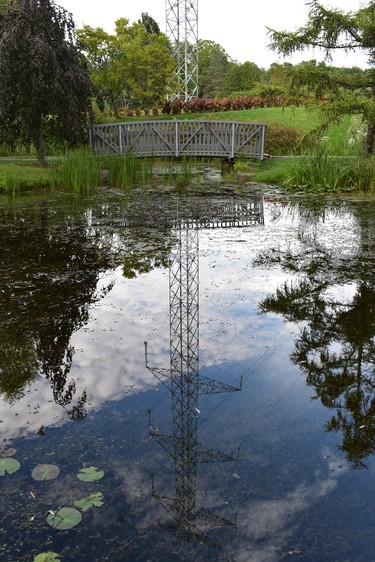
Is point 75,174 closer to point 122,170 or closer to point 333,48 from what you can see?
point 122,170

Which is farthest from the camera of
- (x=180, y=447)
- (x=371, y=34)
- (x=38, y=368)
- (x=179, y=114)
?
(x=179, y=114)

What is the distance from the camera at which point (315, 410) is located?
2711 mm

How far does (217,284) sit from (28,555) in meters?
3.30

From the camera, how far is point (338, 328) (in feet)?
12.3

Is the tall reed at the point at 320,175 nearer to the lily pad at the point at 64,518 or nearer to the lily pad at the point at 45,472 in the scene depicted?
the lily pad at the point at 45,472

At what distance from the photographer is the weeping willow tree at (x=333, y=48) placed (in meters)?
10.2

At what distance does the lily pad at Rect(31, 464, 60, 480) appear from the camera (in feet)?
7.14

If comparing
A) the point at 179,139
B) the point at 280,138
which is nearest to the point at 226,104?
the point at 280,138

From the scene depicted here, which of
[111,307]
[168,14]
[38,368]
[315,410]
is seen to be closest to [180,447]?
[315,410]

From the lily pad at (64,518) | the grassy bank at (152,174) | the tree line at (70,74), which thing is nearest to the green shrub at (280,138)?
the grassy bank at (152,174)

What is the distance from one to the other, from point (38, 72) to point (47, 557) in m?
11.5

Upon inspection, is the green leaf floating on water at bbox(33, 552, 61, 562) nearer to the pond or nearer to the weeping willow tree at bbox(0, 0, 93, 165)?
the pond

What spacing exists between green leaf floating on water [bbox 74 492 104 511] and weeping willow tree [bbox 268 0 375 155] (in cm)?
969

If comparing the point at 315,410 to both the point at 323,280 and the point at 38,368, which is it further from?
the point at 323,280
